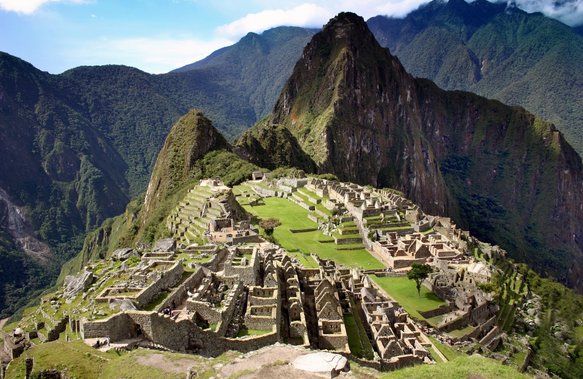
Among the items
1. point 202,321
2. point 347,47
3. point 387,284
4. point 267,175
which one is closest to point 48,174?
point 267,175

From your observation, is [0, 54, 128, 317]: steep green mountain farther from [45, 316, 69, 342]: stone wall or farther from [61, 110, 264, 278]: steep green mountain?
[45, 316, 69, 342]: stone wall

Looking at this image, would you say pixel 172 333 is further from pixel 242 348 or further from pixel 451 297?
pixel 451 297

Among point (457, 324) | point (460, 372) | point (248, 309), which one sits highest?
point (248, 309)

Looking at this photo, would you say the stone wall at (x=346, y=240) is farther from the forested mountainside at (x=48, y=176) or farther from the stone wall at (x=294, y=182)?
the forested mountainside at (x=48, y=176)

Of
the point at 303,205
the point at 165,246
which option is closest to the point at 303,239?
the point at 303,205

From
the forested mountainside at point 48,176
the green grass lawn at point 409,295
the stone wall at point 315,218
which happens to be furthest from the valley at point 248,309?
the forested mountainside at point 48,176

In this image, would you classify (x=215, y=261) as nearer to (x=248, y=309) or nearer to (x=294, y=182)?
(x=248, y=309)
